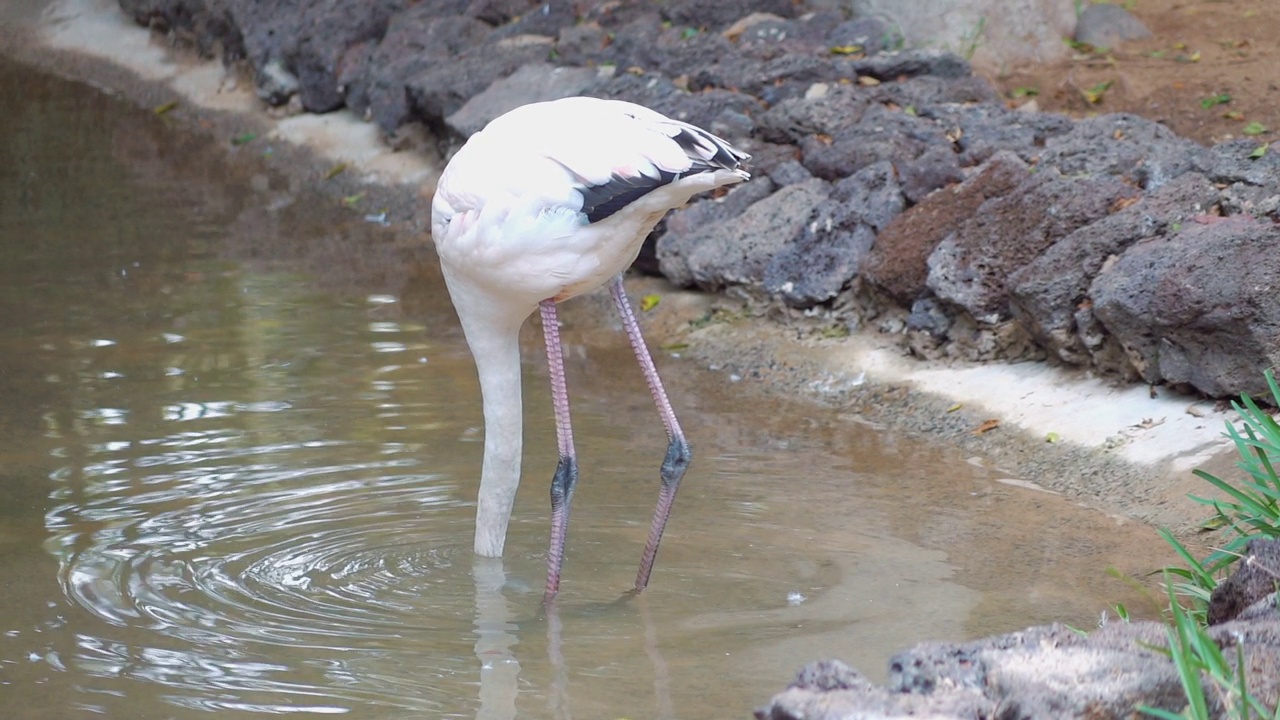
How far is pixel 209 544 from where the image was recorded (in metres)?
4.41

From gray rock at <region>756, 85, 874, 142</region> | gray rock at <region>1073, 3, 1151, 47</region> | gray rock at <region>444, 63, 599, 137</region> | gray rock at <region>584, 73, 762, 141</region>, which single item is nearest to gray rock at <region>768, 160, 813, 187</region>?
gray rock at <region>584, 73, 762, 141</region>

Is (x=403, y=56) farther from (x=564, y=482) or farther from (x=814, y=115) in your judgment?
(x=564, y=482)

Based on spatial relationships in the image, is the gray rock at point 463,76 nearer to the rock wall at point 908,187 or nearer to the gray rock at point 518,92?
the rock wall at point 908,187

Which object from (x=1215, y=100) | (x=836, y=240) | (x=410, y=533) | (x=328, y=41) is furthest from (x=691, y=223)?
(x=328, y=41)

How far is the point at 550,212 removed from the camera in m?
3.72

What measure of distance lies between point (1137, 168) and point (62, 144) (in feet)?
26.1

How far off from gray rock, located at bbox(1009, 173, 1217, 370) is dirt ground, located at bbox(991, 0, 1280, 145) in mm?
1442

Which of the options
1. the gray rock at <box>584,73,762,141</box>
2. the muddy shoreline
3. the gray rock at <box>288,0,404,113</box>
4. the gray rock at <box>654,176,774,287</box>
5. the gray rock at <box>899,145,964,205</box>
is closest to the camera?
the muddy shoreline

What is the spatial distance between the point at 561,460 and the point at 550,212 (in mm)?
858

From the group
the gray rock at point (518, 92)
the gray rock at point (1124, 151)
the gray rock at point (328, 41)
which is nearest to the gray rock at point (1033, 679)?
the gray rock at point (1124, 151)

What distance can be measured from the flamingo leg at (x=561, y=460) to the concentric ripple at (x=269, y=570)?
255 millimetres

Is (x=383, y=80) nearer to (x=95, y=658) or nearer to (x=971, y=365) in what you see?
(x=971, y=365)

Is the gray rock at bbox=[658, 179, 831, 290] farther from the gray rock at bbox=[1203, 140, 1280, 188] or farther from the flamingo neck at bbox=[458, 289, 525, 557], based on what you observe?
the flamingo neck at bbox=[458, 289, 525, 557]

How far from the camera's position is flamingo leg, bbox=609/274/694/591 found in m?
4.09
